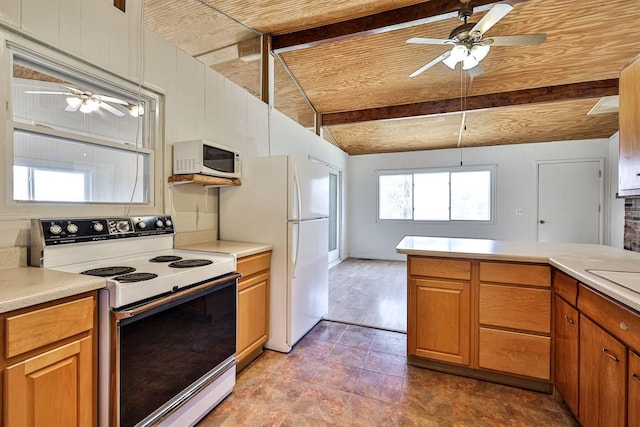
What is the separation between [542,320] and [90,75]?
3.14 m

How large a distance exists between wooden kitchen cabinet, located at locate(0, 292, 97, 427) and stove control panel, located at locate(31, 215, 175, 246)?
52 cm

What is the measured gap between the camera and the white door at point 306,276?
236 centimetres

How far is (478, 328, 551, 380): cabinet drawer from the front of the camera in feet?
5.93

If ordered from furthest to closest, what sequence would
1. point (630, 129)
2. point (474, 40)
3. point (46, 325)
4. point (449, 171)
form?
point (449, 171) < point (474, 40) < point (630, 129) < point (46, 325)

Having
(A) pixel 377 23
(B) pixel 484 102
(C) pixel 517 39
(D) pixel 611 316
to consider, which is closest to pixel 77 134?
(A) pixel 377 23

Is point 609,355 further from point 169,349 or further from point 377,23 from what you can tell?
point 377,23

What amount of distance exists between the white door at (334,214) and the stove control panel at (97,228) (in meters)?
4.00

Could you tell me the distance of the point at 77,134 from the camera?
67.2 inches

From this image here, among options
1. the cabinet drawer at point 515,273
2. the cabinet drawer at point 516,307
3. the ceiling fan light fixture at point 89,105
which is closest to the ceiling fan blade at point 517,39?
the cabinet drawer at point 515,273

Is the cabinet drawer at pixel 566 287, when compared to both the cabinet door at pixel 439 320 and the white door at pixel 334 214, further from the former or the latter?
the white door at pixel 334 214

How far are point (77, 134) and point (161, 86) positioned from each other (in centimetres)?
69

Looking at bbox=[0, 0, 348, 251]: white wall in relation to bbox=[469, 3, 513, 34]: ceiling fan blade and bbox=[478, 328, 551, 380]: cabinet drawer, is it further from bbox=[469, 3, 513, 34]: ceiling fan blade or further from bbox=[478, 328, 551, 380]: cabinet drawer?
bbox=[478, 328, 551, 380]: cabinet drawer

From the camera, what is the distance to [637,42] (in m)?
3.19

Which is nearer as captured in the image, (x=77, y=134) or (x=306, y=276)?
(x=77, y=134)
